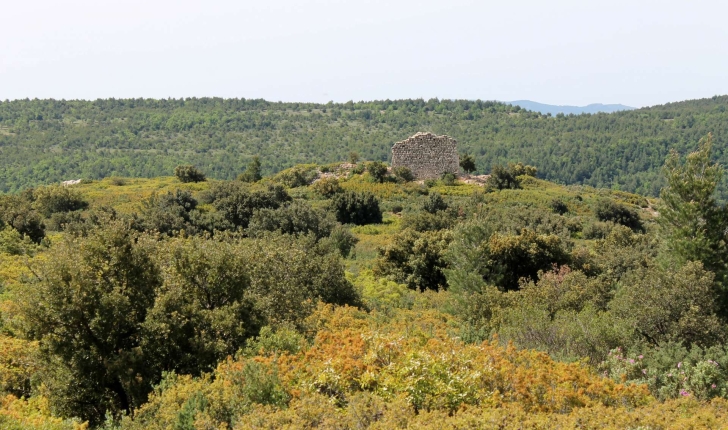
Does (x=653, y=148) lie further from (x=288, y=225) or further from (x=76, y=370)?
(x=76, y=370)

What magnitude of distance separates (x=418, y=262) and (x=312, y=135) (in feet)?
327

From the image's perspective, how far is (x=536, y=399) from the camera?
767 centimetres

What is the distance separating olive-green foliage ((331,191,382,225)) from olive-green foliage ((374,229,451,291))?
13.7m

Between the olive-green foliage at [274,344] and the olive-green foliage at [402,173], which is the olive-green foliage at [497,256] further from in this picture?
the olive-green foliage at [402,173]

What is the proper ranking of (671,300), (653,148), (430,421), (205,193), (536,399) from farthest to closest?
(653,148), (205,193), (671,300), (536,399), (430,421)

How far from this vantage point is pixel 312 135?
121250 mm

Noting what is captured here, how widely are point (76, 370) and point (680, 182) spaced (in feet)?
49.3

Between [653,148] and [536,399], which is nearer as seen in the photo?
[536,399]

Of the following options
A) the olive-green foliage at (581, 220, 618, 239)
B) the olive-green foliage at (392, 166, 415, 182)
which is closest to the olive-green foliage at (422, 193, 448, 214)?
the olive-green foliage at (581, 220, 618, 239)

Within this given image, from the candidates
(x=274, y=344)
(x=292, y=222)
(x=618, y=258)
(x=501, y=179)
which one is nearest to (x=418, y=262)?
(x=618, y=258)

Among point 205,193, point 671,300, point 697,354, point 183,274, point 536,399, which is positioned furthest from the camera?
point 205,193

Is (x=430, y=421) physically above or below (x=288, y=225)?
above

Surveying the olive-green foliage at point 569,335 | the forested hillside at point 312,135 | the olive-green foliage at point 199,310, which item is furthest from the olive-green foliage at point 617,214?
the forested hillside at point 312,135

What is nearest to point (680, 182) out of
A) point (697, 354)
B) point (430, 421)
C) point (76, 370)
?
point (697, 354)
